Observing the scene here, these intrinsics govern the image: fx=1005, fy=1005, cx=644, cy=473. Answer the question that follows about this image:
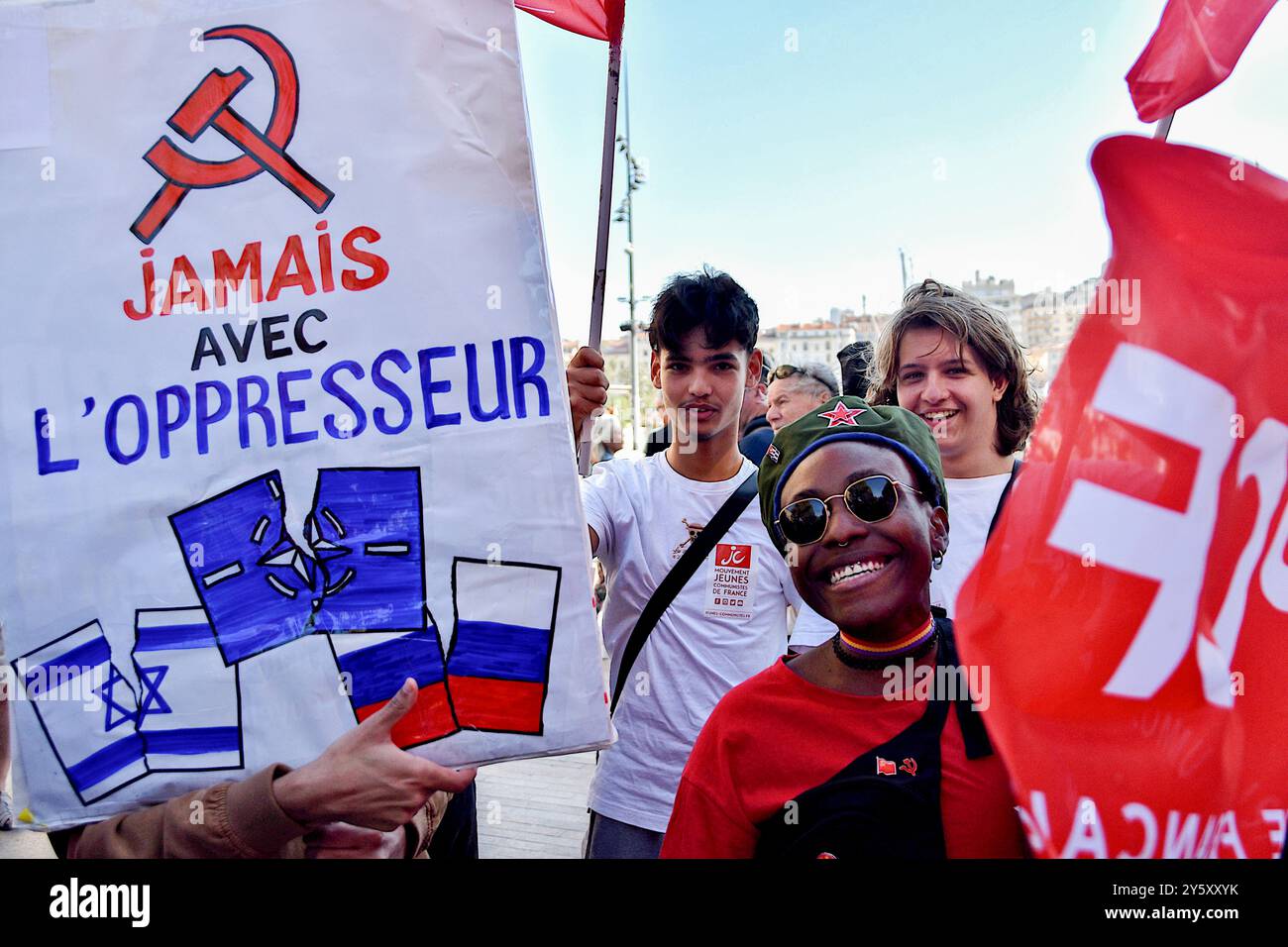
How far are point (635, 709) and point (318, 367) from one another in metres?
1.15

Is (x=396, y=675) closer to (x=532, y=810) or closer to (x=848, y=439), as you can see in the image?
(x=848, y=439)

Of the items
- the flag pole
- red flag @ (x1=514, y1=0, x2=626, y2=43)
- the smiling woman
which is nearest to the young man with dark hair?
the flag pole

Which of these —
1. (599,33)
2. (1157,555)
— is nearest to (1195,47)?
(1157,555)

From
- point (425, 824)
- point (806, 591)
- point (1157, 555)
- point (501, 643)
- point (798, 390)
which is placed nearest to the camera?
point (1157, 555)

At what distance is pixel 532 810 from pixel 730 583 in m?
2.88

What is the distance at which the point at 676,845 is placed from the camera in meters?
1.51

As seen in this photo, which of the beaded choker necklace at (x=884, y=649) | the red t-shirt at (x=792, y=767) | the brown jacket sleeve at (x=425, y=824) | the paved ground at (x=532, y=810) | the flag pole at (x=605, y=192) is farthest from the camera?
the paved ground at (x=532, y=810)

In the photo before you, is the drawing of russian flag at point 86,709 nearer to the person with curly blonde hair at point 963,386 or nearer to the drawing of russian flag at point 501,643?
the drawing of russian flag at point 501,643

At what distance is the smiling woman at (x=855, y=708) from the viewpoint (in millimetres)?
1368

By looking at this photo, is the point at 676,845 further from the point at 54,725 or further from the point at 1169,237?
the point at 1169,237

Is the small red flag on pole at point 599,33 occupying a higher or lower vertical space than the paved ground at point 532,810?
higher

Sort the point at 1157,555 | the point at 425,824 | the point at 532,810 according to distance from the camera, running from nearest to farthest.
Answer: the point at 1157,555 → the point at 425,824 → the point at 532,810

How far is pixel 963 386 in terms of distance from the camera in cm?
233

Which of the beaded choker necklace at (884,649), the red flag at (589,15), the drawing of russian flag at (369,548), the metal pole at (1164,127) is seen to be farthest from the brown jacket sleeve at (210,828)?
the metal pole at (1164,127)
